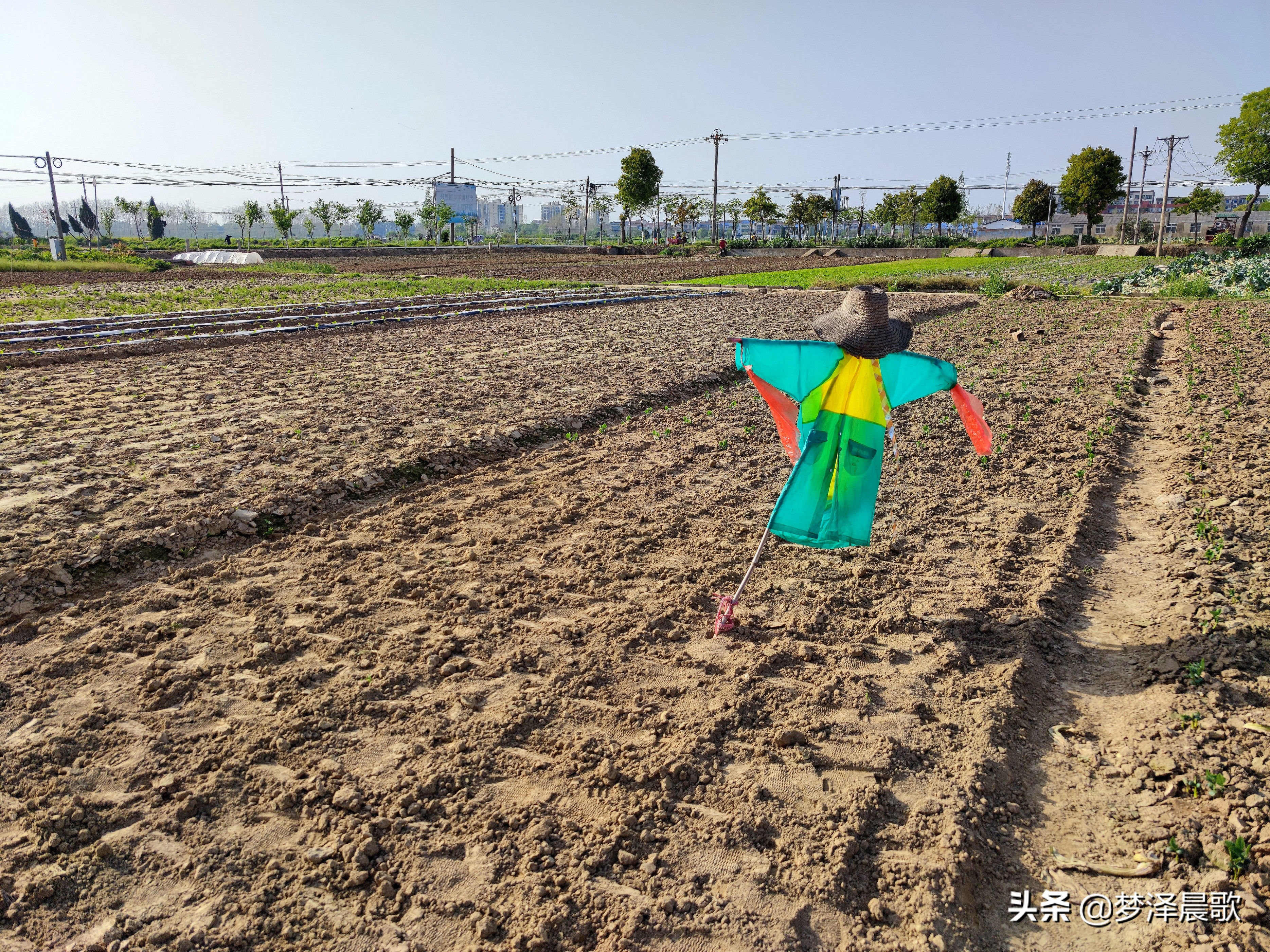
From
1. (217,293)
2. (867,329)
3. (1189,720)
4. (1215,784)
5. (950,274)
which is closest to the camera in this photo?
(1215,784)

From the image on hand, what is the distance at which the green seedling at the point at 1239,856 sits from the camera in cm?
275

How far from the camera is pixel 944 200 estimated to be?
220 ft

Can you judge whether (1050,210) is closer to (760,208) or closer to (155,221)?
(760,208)

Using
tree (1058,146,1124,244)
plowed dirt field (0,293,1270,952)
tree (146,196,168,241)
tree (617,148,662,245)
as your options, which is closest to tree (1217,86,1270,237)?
tree (1058,146,1124,244)

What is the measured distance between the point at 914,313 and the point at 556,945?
20.1 m

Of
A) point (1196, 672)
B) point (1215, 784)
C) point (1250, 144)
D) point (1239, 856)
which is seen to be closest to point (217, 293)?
point (1196, 672)

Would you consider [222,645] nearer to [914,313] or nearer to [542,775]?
[542,775]

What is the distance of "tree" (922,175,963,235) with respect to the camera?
66.9 m

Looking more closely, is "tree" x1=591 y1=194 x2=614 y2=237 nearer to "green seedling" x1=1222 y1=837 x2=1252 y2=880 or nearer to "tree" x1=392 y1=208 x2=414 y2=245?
"tree" x1=392 y1=208 x2=414 y2=245

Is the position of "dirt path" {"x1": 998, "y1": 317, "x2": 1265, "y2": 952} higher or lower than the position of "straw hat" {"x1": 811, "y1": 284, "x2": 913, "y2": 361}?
lower

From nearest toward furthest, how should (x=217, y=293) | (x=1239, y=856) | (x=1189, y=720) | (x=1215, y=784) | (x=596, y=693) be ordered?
(x=1239, y=856)
(x=1215, y=784)
(x=1189, y=720)
(x=596, y=693)
(x=217, y=293)

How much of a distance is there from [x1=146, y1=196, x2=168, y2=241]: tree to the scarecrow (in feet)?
230

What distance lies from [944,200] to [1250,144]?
21.1 meters

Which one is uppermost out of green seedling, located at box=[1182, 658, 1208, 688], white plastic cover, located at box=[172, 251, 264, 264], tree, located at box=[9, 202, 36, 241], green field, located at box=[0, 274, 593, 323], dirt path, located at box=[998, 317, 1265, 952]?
tree, located at box=[9, 202, 36, 241]
